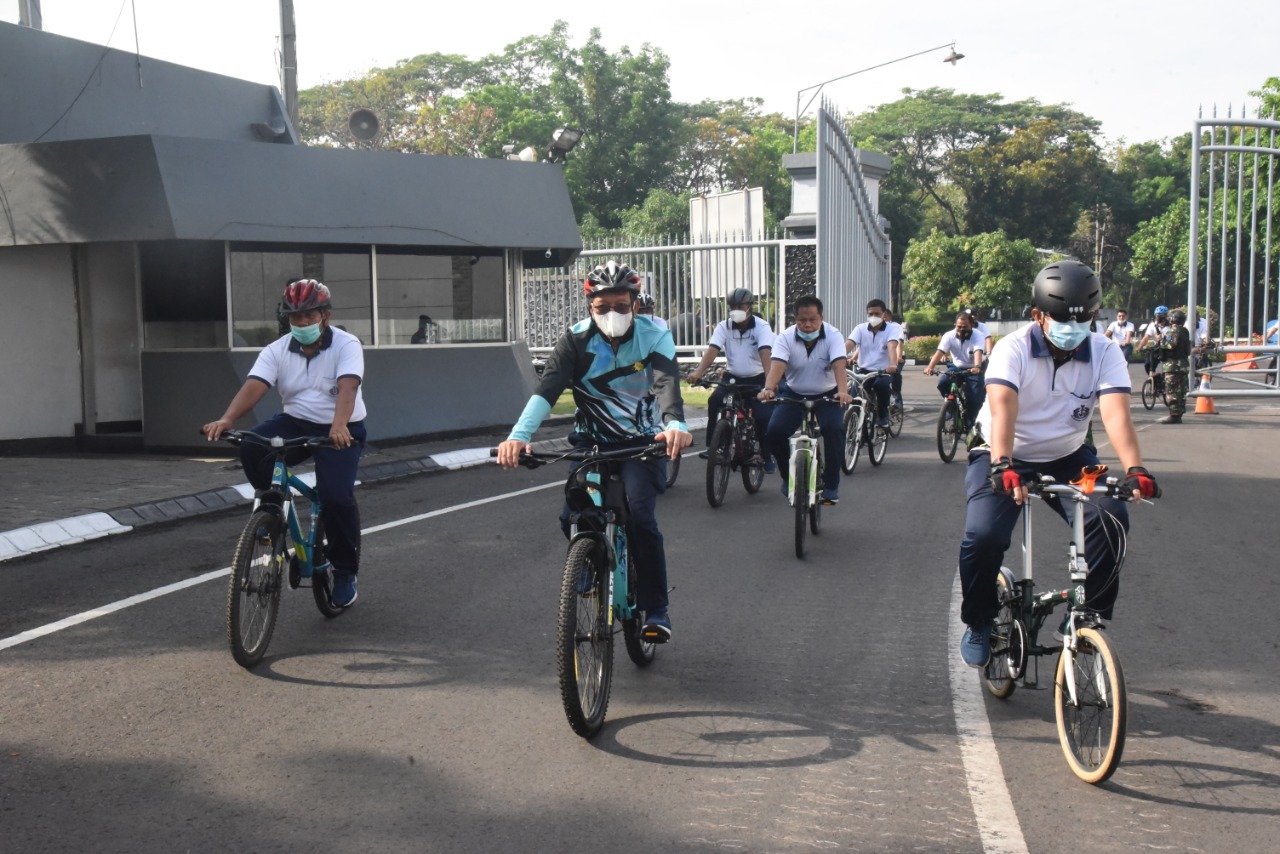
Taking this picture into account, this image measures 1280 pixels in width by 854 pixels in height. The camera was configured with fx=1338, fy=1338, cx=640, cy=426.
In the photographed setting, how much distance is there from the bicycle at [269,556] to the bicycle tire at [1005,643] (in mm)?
3349

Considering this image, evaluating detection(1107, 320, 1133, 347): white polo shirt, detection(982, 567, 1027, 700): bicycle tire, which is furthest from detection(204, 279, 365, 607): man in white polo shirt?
detection(1107, 320, 1133, 347): white polo shirt

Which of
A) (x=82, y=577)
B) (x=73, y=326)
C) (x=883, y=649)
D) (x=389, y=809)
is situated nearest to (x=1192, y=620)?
(x=883, y=649)

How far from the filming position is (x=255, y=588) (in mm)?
6305

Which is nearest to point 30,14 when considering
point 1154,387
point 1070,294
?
point 1070,294

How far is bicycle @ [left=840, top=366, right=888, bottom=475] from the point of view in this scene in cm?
1446

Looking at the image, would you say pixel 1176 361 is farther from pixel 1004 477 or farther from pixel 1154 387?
pixel 1004 477

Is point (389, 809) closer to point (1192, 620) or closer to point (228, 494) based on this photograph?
point (1192, 620)

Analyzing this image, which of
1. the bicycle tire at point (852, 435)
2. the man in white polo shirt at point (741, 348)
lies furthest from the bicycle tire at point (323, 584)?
the bicycle tire at point (852, 435)

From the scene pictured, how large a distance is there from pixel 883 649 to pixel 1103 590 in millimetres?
1707

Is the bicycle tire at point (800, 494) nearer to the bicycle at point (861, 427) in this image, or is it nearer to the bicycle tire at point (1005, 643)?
the bicycle tire at point (1005, 643)

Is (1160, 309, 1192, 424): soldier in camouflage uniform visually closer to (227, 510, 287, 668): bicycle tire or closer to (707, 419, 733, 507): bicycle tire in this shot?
(707, 419, 733, 507): bicycle tire

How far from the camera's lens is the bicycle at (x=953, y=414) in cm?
1552

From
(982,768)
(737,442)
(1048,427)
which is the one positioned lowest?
(982,768)

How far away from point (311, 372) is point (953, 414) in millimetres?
10017
